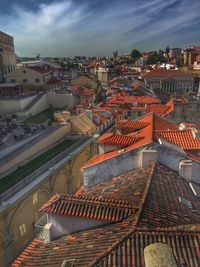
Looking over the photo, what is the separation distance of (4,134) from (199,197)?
24626 mm

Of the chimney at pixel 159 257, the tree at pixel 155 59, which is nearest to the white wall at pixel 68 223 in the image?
the chimney at pixel 159 257

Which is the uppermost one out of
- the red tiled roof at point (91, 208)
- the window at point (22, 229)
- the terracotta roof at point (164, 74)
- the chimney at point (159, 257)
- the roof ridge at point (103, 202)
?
the terracotta roof at point (164, 74)

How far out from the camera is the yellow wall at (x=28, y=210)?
17.8 m

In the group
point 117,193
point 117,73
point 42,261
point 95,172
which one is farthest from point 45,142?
point 117,73

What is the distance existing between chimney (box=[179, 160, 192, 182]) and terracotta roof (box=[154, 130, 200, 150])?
9.01 feet

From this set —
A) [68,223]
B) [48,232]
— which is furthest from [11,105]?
[68,223]

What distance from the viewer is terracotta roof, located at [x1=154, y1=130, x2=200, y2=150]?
15680mm

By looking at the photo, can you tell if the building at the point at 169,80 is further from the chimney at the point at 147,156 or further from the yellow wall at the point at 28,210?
the chimney at the point at 147,156

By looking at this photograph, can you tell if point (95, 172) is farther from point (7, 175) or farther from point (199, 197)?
point (7, 175)

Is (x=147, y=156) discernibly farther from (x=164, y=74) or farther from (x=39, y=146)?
Answer: (x=164, y=74)

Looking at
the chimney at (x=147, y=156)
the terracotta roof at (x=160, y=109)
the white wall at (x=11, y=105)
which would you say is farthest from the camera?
the white wall at (x=11, y=105)

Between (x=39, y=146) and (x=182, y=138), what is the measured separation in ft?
53.4

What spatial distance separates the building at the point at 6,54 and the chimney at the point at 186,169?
55.4 m

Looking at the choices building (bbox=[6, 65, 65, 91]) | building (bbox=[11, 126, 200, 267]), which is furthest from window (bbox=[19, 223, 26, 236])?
building (bbox=[6, 65, 65, 91])
